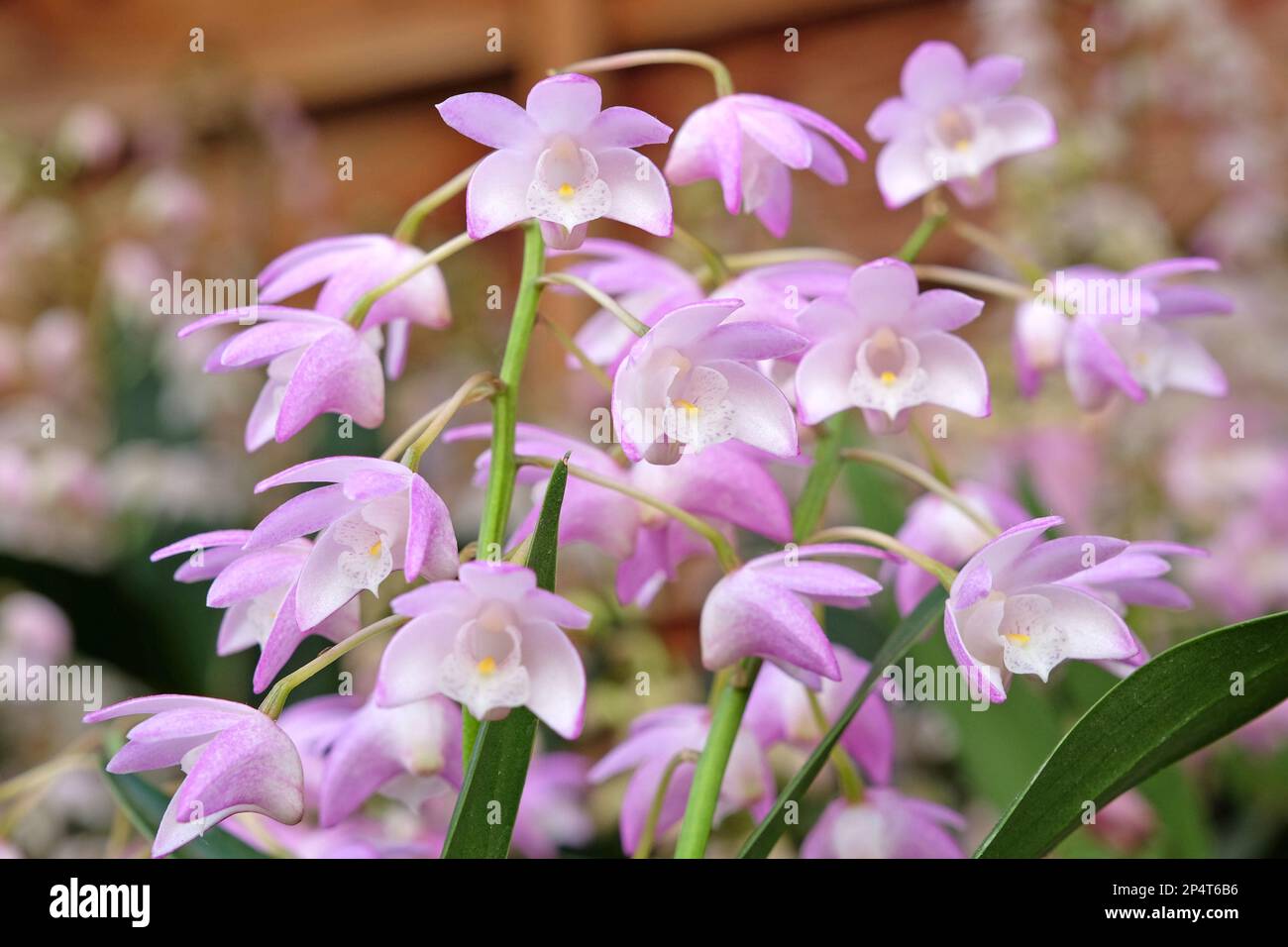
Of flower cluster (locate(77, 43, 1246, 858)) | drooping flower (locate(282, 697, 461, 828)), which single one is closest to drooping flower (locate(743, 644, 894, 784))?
flower cluster (locate(77, 43, 1246, 858))

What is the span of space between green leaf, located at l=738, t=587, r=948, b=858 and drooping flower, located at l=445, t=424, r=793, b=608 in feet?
0.15

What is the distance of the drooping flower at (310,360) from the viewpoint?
1.10 feet

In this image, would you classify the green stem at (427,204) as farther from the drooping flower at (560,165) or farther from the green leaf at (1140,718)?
the green leaf at (1140,718)

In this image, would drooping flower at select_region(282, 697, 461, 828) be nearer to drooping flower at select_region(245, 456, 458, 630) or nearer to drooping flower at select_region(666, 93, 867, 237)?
drooping flower at select_region(245, 456, 458, 630)

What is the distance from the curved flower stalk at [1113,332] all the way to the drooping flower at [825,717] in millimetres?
126

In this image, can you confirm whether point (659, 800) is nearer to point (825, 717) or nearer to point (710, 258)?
point (825, 717)

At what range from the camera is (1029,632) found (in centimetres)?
33

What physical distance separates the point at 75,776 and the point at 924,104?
2.60 feet

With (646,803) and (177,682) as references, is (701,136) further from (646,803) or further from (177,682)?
(177,682)

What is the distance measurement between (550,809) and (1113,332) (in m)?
0.36

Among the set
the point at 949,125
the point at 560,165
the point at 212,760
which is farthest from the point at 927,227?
the point at 212,760

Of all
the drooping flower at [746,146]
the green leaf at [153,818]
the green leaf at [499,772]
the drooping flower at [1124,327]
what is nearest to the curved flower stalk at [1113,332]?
the drooping flower at [1124,327]

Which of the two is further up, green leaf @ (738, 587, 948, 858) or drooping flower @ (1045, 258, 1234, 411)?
drooping flower @ (1045, 258, 1234, 411)

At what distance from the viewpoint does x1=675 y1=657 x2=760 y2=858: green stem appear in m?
0.36
